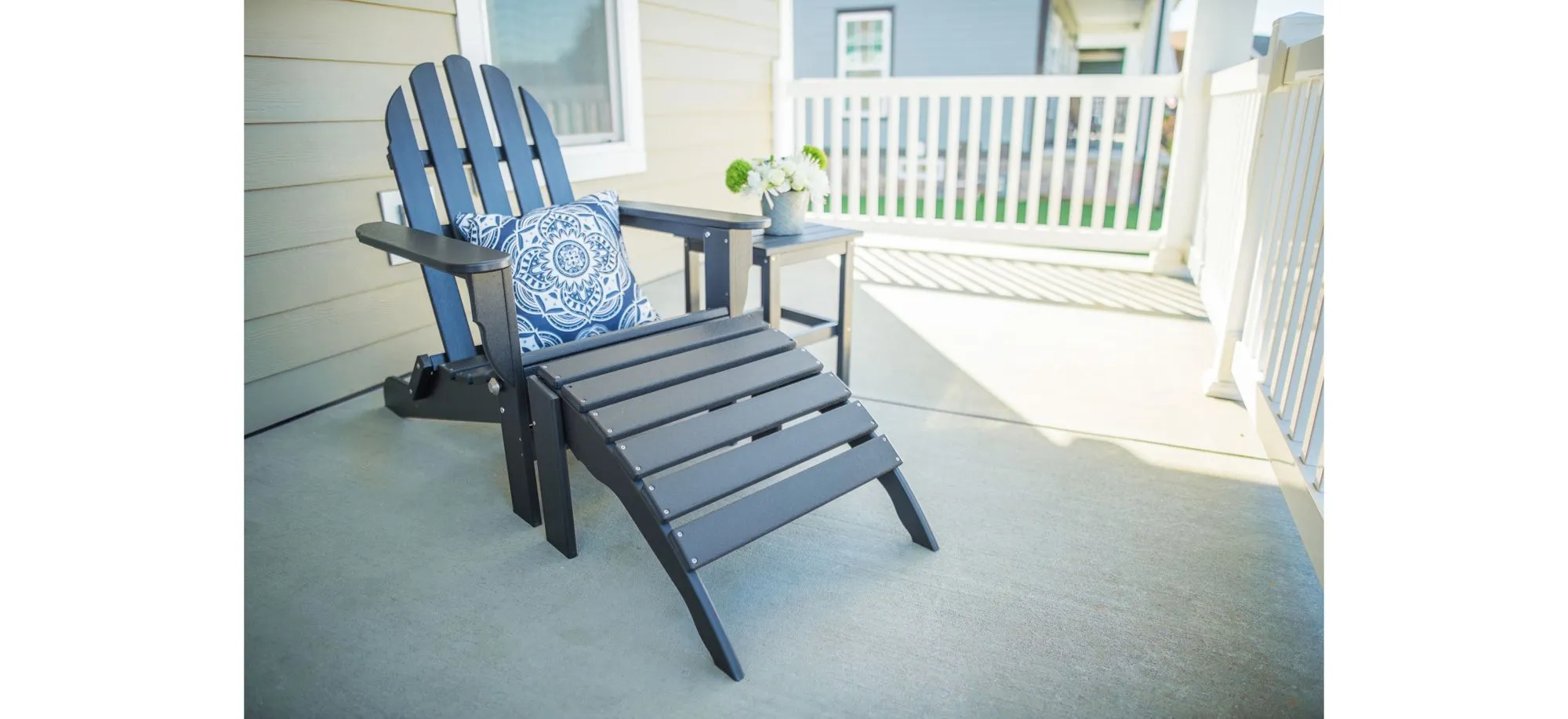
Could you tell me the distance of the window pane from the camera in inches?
119

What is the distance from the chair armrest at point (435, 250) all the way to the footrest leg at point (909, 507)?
894 millimetres

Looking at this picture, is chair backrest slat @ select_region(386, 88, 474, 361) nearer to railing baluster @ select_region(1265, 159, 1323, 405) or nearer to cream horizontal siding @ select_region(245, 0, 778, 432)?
cream horizontal siding @ select_region(245, 0, 778, 432)

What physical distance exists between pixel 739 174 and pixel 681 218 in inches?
15.7

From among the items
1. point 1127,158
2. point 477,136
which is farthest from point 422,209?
point 1127,158

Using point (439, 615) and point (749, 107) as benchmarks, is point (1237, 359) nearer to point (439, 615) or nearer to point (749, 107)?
point (439, 615)

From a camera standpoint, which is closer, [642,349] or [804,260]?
[642,349]

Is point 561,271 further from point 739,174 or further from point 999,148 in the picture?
point 999,148

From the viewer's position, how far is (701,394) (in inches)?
66.9

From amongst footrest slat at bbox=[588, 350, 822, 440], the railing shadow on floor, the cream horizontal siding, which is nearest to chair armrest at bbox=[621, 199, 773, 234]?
footrest slat at bbox=[588, 350, 822, 440]

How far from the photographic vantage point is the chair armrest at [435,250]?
4.97 ft

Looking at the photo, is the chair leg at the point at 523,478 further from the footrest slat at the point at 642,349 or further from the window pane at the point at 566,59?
the window pane at the point at 566,59

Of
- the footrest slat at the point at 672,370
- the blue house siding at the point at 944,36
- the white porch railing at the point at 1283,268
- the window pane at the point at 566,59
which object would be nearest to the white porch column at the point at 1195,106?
the white porch railing at the point at 1283,268
